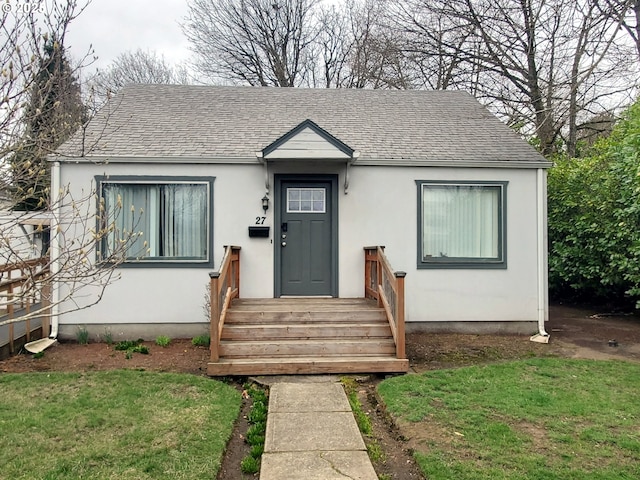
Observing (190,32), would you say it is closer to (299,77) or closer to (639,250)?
(299,77)

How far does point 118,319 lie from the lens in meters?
7.37

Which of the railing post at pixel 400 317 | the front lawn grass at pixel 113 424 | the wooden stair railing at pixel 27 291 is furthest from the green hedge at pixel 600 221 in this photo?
the wooden stair railing at pixel 27 291

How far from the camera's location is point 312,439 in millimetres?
3803

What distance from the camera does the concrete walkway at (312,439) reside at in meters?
3.29

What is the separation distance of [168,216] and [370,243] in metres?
3.41

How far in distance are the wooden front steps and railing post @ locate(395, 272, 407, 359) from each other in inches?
4.9

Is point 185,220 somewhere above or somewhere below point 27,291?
above

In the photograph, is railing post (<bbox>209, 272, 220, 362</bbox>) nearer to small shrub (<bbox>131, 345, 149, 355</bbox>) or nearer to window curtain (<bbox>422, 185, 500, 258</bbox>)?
small shrub (<bbox>131, 345, 149, 355</bbox>)

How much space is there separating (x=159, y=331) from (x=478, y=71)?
13526 millimetres

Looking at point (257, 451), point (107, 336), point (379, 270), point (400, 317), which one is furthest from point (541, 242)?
point (107, 336)

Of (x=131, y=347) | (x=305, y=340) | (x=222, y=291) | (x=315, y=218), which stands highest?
(x=315, y=218)

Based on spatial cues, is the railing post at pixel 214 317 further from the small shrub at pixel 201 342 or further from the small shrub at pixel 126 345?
the small shrub at pixel 126 345

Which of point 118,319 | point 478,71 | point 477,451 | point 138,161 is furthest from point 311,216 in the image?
point 478,71

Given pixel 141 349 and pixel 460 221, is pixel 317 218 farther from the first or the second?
pixel 141 349
